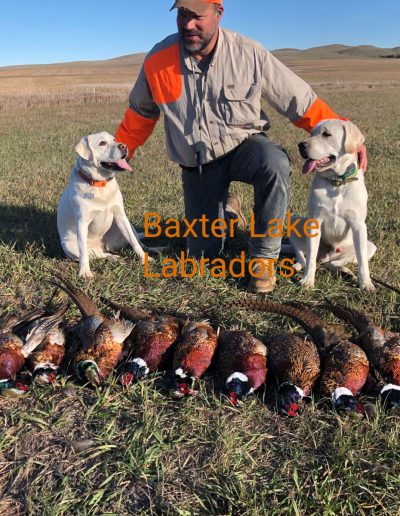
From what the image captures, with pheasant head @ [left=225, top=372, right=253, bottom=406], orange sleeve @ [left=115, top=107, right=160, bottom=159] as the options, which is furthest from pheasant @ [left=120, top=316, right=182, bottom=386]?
orange sleeve @ [left=115, top=107, right=160, bottom=159]

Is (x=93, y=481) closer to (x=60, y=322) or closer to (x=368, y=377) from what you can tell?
(x=60, y=322)

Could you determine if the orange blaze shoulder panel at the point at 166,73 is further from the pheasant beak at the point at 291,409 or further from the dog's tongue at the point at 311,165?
the pheasant beak at the point at 291,409

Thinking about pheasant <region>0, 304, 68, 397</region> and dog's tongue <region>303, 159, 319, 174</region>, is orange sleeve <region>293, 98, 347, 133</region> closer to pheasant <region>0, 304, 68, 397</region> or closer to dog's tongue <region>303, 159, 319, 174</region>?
dog's tongue <region>303, 159, 319, 174</region>

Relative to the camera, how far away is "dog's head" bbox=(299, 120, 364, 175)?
153 inches

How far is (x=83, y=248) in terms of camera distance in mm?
4508

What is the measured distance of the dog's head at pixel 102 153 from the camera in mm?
4293

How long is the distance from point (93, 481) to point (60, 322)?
131cm

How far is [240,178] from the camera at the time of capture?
4.69 m

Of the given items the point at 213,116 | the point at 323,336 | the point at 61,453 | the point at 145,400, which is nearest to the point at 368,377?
the point at 323,336

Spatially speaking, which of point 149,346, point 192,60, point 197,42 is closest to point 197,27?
point 197,42

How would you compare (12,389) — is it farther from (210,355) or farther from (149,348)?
(210,355)

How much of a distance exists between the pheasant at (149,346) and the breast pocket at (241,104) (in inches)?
87.9

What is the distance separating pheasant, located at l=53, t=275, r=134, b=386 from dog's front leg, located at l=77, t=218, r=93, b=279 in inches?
52.1

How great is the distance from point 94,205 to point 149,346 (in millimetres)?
1949
